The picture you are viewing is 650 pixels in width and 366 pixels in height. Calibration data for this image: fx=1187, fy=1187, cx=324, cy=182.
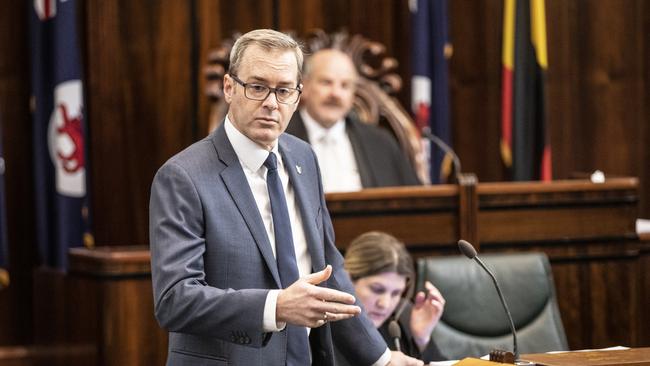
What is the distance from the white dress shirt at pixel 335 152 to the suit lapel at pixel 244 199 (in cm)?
297

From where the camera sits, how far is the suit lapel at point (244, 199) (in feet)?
8.43

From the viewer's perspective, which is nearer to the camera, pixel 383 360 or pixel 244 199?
pixel 244 199

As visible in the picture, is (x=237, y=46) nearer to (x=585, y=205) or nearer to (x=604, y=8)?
(x=585, y=205)

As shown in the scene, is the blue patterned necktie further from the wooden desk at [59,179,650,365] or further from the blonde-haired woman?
the wooden desk at [59,179,650,365]

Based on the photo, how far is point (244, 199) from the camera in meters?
2.60

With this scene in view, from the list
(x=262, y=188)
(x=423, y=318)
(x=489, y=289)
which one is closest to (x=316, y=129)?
(x=489, y=289)

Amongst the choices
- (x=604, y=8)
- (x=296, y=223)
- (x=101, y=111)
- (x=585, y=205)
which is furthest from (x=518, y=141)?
(x=296, y=223)

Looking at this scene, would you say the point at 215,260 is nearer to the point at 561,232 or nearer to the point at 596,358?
the point at 596,358

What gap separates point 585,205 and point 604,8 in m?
2.56

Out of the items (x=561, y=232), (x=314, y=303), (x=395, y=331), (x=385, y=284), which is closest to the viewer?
(x=314, y=303)

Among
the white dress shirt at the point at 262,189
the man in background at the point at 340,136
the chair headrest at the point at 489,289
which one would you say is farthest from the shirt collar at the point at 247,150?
the man in background at the point at 340,136

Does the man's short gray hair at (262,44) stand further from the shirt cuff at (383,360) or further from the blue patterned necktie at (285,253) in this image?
the shirt cuff at (383,360)

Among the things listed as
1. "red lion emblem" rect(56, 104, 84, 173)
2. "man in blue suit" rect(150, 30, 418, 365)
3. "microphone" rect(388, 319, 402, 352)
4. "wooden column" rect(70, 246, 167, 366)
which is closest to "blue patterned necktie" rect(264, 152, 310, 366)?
"man in blue suit" rect(150, 30, 418, 365)

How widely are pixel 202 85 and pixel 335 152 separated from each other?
92 cm
